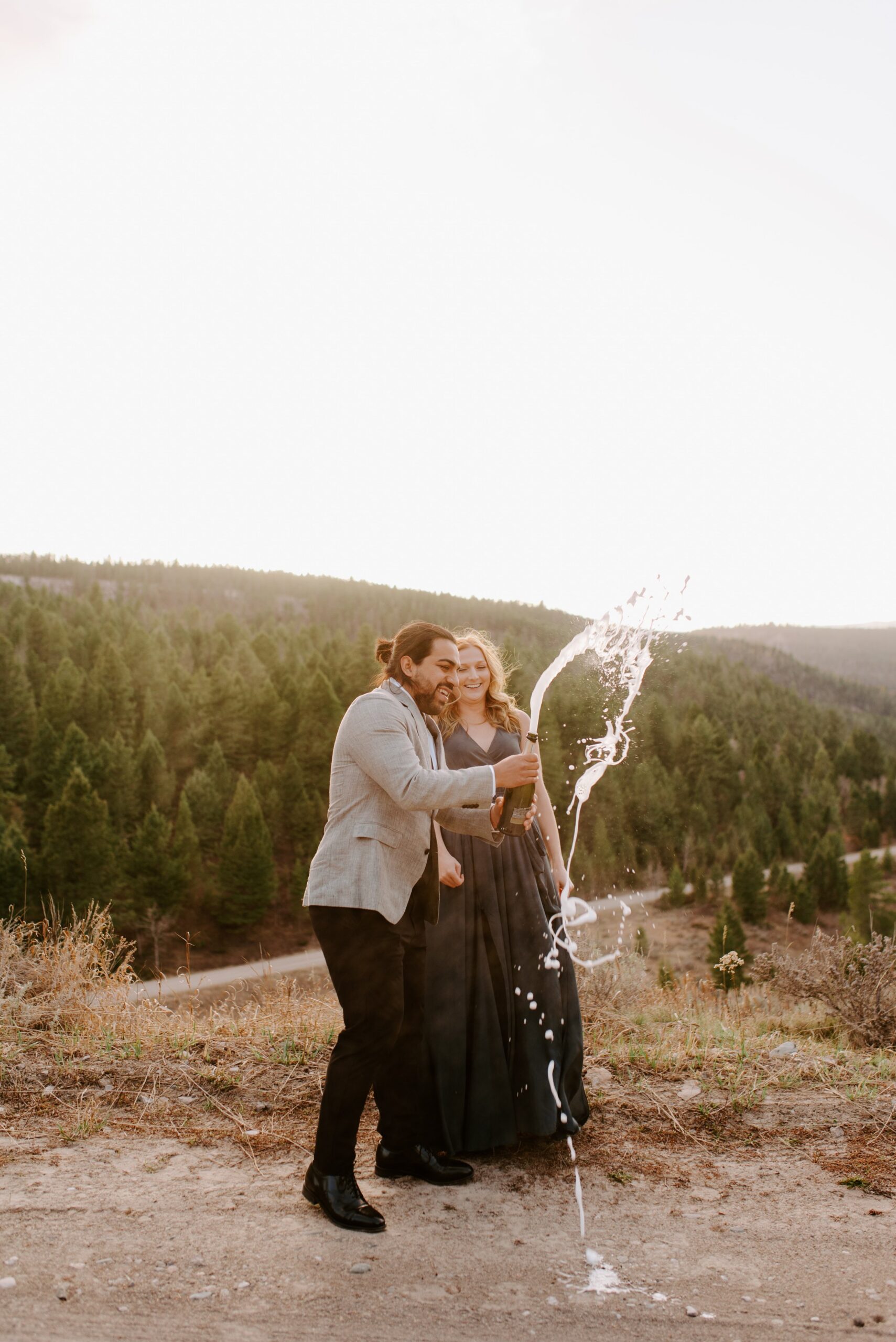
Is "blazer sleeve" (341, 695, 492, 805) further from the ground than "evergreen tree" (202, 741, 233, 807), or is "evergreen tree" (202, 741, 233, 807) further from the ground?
"blazer sleeve" (341, 695, 492, 805)

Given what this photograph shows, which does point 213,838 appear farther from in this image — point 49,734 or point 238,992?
point 238,992

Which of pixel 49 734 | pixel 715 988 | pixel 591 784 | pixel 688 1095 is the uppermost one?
pixel 591 784

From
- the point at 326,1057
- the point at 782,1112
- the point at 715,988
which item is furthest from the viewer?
the point at 715,988

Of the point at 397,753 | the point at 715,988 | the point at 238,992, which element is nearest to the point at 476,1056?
the point at 397,753

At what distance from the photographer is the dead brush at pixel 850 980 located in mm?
5906

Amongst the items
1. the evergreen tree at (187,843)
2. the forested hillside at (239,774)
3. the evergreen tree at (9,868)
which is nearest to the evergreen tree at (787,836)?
the forested hillside at (239,774)

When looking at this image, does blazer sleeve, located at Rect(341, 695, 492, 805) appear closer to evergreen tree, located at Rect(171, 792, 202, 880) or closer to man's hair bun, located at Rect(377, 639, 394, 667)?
man's hair bun, located at Rect(377, 639, 394, 667)

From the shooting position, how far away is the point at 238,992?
31.4 metres

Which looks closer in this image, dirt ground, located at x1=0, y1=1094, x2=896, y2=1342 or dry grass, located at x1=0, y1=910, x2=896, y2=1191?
dirt ground, located at x1=0, y1=1094, x2=896, y2=1342

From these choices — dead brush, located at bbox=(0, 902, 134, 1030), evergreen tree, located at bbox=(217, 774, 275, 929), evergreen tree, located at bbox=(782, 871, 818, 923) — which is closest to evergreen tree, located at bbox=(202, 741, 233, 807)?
evergreen tree, located at bbox=(217, 774, 275, 929)

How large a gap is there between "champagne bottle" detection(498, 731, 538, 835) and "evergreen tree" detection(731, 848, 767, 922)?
1898 inches

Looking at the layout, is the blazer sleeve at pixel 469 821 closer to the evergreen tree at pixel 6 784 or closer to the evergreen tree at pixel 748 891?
the evergreen tree at pixel 6 784

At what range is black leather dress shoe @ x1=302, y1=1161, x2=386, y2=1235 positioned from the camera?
3457 mm

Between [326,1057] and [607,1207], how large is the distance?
76.7 inches
